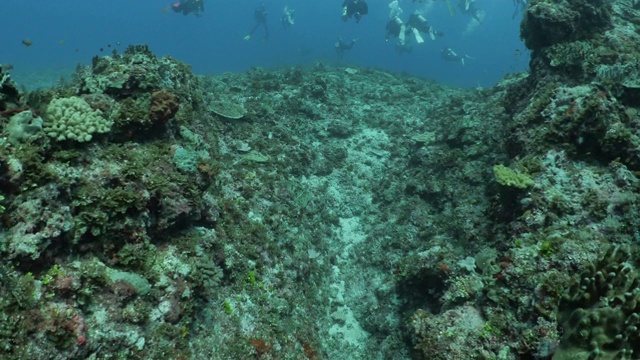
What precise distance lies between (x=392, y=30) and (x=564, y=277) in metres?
27.0

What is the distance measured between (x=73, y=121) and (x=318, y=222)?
7447mm

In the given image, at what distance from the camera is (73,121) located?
20.7 feet

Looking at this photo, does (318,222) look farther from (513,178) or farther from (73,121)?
(73,121)

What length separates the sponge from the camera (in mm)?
6070

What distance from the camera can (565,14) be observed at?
12.1m

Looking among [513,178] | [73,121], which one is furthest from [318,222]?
[73,121]

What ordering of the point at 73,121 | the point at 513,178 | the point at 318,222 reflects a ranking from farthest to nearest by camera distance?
the point at 318,222
the point at 513,178
the point at 73,121

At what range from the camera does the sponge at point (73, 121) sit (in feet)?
19.9

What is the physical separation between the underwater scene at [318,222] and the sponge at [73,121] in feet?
0.10

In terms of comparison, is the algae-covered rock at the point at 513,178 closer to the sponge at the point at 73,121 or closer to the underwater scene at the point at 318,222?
the underwater scene at the point at 318,222

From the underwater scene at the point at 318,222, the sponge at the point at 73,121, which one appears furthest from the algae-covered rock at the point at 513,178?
the sponge at the point at 73,121

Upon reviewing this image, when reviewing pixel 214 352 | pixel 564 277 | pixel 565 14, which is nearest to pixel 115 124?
pixel 214 352

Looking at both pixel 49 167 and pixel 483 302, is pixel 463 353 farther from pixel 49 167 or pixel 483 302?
pixel 49 167

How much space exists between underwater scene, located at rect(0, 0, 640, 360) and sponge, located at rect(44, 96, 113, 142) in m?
0.03
